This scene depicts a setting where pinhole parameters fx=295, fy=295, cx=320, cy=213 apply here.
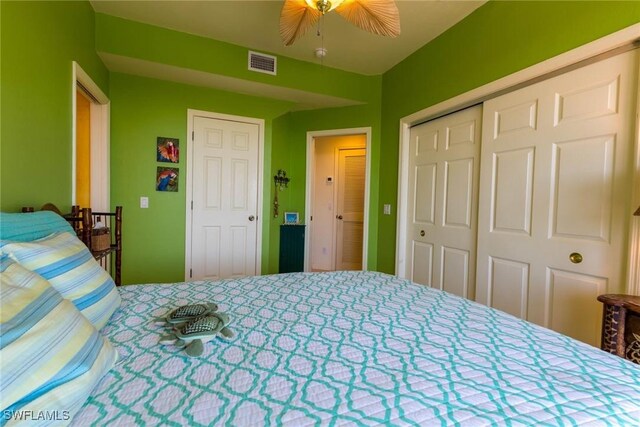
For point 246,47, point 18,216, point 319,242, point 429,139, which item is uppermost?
point 246,47

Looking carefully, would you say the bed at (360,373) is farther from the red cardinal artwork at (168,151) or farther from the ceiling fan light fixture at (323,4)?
the red cardinal artwork at (168,151)

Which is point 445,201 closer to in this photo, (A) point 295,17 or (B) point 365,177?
(B) point 365,177

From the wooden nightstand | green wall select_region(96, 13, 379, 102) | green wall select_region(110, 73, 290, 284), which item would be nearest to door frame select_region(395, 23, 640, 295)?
the wooden nightstand

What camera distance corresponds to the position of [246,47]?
2797 millimetres

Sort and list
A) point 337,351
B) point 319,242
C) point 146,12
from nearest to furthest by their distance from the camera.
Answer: point 337,351
point 146,12
point 319,242

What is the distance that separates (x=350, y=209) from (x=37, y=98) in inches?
151

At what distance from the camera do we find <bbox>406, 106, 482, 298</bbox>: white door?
234 cm

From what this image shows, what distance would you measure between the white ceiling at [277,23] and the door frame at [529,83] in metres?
0.62

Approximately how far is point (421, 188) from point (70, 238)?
2613 millimetres

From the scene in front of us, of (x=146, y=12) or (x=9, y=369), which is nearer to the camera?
(x=9, y=369)

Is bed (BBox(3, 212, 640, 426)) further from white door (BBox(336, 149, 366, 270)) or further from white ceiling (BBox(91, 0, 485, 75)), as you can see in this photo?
white door (BBox(336, 149, 366, 270))

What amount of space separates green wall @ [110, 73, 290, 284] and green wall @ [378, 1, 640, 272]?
1.93 meters

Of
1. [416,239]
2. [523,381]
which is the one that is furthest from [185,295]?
[416,239]

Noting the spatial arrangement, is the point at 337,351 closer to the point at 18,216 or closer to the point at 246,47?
the point at 18,216
